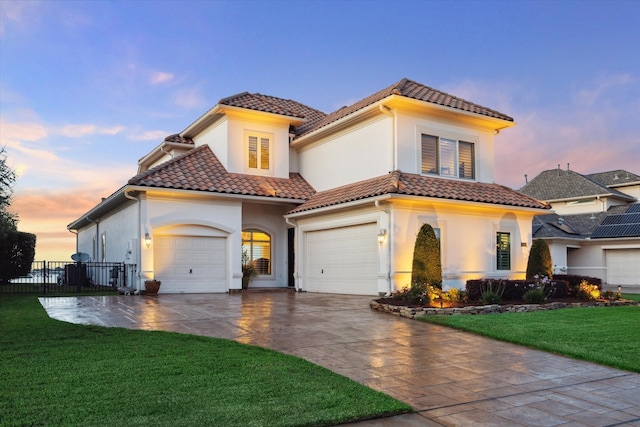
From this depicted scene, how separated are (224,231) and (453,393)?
14199 millimetres

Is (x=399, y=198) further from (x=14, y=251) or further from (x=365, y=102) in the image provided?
(x=14, y=251)

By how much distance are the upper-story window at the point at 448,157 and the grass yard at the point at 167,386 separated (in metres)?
12.1

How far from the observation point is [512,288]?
1408 centimetres

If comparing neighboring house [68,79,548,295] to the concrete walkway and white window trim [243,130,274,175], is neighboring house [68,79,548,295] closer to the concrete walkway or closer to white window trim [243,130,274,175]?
white window trim [243,130,274,175]

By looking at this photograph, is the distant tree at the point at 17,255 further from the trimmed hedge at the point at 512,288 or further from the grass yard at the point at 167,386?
the trimmed hedge at the point at 512,288

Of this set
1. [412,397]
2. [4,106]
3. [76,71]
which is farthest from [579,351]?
[4,106]

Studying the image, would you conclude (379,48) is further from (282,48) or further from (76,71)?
(76,71)

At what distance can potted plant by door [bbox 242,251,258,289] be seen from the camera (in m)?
20.2

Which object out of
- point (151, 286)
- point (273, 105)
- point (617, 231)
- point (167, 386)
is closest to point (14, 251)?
point (151, 286)

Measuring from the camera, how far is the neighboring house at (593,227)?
28.4 m

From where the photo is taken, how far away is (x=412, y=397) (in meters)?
5.51

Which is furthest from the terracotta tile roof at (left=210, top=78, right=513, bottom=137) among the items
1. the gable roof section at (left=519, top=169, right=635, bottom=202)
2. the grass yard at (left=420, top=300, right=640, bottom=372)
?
the gable roof section at (left=519, top=169, right=635, bottom=202)

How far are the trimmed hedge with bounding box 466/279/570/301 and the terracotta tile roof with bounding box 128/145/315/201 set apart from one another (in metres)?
8.40

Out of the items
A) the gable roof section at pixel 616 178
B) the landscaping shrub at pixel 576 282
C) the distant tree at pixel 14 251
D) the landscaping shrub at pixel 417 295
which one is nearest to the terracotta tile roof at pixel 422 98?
the landscaping shrub at pixel 576 282
